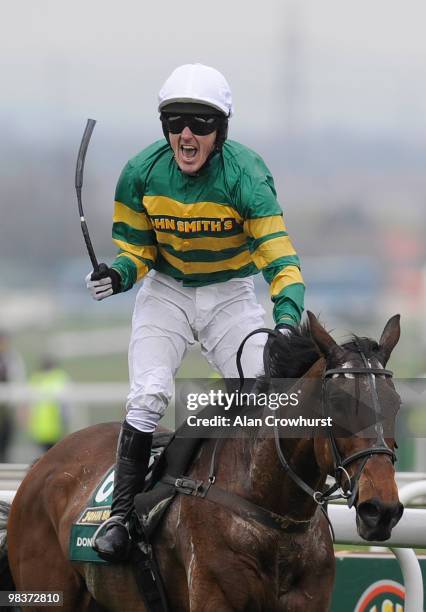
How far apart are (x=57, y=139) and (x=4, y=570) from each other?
40.2m

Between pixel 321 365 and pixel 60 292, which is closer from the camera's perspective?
pixel 321 365

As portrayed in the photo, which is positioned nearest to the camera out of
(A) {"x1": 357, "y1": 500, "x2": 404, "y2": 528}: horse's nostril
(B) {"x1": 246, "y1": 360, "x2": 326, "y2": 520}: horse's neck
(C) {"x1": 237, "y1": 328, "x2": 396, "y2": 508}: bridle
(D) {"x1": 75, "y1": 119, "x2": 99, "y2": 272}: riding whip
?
(A) {"x1": 357, "y1": 500, "x2": 404, "y2": 528}: horse's nostril

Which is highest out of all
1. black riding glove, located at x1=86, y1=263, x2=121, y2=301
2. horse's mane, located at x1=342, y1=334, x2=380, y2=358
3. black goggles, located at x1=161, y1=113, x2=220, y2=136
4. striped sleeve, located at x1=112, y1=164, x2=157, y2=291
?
black goggles, located at x1=161, y1=113, x2=220, y2=136

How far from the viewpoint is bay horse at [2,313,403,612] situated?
3.57 m

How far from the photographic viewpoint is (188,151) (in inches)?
171

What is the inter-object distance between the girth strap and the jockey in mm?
289

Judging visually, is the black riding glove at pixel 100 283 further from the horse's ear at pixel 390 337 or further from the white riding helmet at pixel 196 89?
the horse's ear at pixel 390 337

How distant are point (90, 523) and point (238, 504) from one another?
776mm

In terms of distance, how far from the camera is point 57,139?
4444 centimetres

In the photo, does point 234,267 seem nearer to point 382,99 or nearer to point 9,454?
point 9,454

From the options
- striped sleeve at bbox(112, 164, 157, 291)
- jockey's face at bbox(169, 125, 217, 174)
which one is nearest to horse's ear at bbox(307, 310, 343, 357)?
jockey's face at bbox(169, 125, 217, 174)

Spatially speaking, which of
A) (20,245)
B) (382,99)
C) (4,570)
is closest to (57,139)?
(20,245)

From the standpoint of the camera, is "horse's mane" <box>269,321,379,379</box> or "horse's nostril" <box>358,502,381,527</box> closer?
"horse's nostril" <box>358,502,381,527</box>

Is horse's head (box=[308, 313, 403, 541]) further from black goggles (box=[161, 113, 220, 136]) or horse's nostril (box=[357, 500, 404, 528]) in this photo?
black goggles (box=[161, 113, 220, 136])
